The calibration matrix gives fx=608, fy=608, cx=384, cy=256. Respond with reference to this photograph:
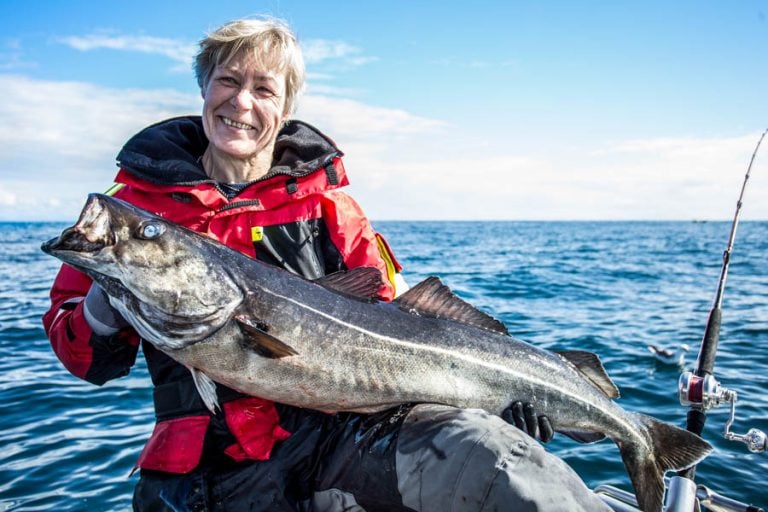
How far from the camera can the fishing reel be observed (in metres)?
4.76

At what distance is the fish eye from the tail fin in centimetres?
320

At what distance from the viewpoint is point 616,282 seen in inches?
912

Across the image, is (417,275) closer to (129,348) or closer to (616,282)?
(616,282)

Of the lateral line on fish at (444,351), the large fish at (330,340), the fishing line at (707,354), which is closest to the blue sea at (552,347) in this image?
the fishing line at (707,354)

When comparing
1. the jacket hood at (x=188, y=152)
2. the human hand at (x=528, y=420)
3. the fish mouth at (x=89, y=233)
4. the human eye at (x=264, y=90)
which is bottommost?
the human hand at (x=528, y=420)

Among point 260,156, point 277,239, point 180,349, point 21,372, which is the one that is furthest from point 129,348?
point 21,372

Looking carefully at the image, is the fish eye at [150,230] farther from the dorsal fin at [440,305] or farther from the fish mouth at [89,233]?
the dorsal fin at [440,305]

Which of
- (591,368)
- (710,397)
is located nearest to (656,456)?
(591,368)

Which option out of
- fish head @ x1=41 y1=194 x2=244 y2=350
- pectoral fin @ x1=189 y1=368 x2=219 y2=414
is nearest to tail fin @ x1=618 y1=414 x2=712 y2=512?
pectoral fin @ x1=189 y1=368 x2=219 y2=414

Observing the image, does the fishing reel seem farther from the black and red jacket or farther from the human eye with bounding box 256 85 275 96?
the human eye with bounding box 256 85 275 96

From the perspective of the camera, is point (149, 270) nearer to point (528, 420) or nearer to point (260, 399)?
point (260, 399)

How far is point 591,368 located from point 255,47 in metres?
3.20

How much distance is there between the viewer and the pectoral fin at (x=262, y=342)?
3.14m

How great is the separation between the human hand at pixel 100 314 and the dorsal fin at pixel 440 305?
1642 millimetres
